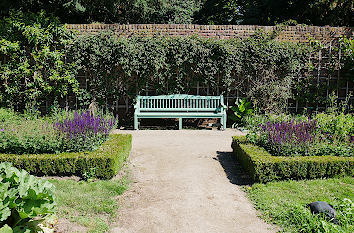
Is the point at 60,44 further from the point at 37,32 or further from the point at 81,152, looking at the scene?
the point at 81,152

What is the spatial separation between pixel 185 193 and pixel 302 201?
1453mm

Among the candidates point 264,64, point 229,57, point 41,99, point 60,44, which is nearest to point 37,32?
point 60,44

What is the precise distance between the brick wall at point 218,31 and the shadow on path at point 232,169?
4.43 meters

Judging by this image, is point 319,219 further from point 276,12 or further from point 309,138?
point 276,12

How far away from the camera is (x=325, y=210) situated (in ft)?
11.0

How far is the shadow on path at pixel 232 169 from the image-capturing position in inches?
188

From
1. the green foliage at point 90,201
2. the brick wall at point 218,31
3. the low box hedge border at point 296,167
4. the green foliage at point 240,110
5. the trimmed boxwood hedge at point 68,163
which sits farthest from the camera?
the brick wall at point 218,31

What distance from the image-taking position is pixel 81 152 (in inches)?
193

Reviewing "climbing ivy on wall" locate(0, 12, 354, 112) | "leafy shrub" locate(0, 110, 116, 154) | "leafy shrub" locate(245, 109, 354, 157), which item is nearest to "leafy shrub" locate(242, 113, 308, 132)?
"leafy shrub" locate(245, 109, 354, 157)

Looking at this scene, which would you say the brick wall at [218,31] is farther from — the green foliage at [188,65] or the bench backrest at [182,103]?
the bench backrest at [182,103]

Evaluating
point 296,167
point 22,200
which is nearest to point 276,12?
point 296,167

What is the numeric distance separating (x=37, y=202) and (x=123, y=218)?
1138mm

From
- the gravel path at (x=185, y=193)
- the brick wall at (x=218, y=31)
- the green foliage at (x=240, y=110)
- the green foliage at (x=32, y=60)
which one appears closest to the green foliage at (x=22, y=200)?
the gravel path at (x=185, y=193)

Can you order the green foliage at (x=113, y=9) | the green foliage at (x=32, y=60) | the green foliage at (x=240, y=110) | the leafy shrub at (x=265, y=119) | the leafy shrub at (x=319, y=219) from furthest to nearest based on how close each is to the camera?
the green foliage at (x=113, y=9)
the green foliage at (x=240, y=110)
the green foliage at (x=32, y=60)
the leafy shrub at (x=265, y=119)
the leafy shrub at (x=319, y=219)
